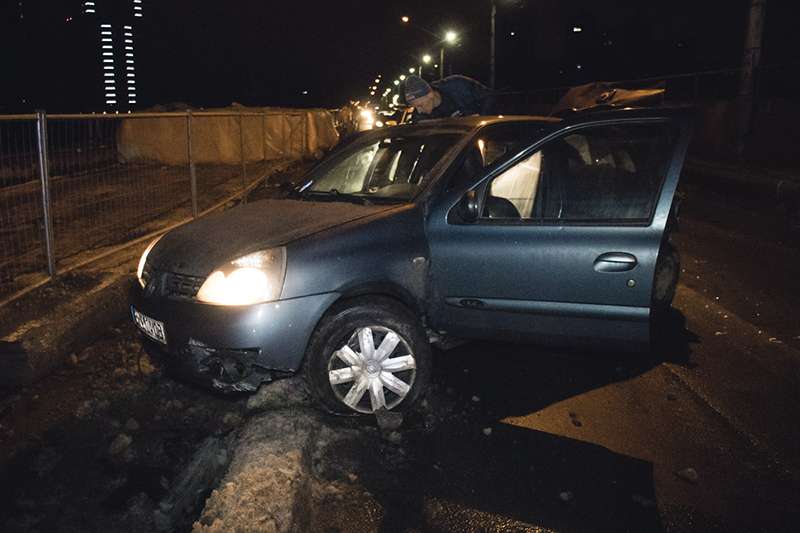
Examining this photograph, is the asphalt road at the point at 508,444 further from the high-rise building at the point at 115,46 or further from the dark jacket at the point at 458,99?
the high-rise building at the point at 115,46

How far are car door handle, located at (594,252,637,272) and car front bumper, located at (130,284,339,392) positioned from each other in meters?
1.51

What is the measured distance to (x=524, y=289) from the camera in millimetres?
3992

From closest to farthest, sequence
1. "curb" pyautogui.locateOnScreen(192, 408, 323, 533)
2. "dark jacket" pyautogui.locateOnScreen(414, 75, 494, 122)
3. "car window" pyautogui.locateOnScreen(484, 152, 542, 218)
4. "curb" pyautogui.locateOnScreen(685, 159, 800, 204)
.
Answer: "curb" pyautogui.locateOnScreen(192, 408, 323, 533)
"car window" pyautogui.locateOnScreen(484, 152, 542, 218)
"dark jacket" pyautogui.locateOnScreen(414, 75, 494, 122)
"curb" pyautogui.locateOnScreen(685, 159, 800, 204)

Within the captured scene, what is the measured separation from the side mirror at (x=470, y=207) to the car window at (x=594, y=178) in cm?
18

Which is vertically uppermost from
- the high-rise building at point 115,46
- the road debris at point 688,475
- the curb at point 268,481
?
Result: the high-rise building at point 115,46

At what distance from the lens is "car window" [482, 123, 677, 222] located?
4.00 meters

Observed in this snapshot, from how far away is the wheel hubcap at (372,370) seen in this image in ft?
12.3

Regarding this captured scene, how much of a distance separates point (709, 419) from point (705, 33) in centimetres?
3368

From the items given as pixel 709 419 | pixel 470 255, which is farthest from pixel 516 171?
pixel 709 419

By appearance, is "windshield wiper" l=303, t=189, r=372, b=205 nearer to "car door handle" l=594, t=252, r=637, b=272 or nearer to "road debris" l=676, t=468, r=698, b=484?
"car door handle" l=594, t=252, r=637, b=272

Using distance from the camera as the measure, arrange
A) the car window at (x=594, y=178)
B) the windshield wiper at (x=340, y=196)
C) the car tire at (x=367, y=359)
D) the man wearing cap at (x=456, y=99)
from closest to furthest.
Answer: the car tire at (x=367, y=359)
the car window at (x=594, y=178)
the windshield wiper at (x=340, y=196)
the man wearing cap at (x=456, y=99)

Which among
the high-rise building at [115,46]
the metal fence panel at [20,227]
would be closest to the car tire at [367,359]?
the metal fence panel at [20,227]

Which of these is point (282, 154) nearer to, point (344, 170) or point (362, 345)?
point (344, 170)

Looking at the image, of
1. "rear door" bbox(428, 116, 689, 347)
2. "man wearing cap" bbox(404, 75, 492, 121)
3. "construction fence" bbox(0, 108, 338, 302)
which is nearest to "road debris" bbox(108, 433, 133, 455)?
"rear door" bbox(428, 116, 689, 347)
